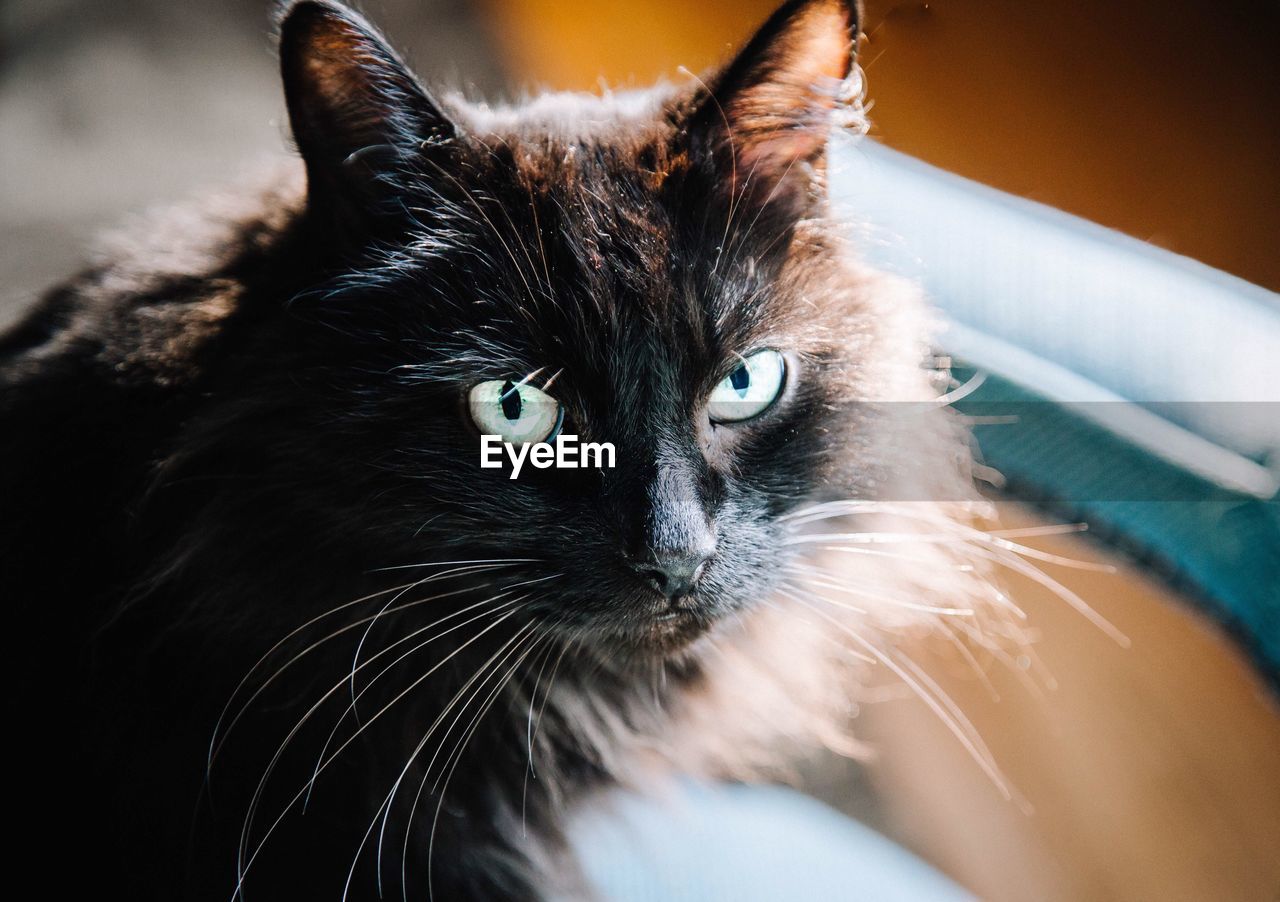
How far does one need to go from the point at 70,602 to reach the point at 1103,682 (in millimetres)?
1106

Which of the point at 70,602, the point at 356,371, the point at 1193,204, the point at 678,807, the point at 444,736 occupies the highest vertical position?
the point at 1193,204

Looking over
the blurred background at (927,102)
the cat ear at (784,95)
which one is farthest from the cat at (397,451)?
the blurred background at (927,102)

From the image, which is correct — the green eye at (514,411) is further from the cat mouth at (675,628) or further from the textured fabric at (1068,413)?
the textured fabric at (1068,413)

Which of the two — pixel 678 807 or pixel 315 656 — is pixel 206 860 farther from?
pixel 678 807

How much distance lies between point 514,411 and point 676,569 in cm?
17

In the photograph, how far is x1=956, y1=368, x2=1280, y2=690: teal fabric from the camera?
0.65 meters

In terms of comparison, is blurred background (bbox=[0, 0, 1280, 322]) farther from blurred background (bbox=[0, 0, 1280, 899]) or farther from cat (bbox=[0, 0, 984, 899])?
cat (bbox=[0, 0, 984, 899])

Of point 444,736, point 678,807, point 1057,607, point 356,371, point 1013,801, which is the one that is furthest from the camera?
point 1013,801

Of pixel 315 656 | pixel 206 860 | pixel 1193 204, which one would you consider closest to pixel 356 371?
pixel 315 656

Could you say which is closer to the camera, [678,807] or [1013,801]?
[678,807]

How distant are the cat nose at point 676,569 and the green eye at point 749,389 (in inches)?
4.9

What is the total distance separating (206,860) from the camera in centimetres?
66

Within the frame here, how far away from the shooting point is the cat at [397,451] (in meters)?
0.63

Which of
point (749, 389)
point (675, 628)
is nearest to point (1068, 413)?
point (749, 389)
